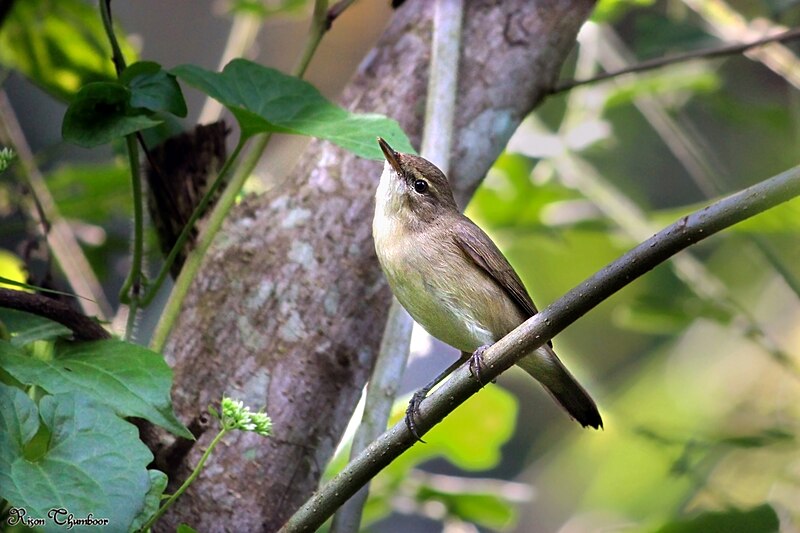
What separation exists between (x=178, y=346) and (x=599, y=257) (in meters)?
2.95

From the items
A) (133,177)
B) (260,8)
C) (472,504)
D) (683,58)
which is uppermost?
(683,58)

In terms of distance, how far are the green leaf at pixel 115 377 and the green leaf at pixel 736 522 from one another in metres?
1.63

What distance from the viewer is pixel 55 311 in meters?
2.32

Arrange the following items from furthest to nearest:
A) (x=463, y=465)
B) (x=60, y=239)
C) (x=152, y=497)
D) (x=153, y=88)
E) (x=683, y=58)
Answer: (x=463, y=465) < (x=60, y=239) < (x=683, y=58) < (x=153, y=88) < (x=152, y=497)

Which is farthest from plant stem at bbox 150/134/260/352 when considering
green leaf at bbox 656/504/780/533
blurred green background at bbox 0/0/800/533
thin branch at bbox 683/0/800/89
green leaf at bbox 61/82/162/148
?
thin branch at bbox 683/0/800/89

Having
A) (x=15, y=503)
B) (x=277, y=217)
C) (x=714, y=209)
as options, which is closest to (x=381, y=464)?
(x=15, y=503)

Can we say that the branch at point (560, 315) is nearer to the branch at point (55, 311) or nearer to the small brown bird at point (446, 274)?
→ the small brown bird at point (446, 274)

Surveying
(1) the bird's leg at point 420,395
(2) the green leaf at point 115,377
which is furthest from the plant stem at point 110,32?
(1) the bird's leg at point 420,395

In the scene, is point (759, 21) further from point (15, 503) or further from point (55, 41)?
point (15, 503)

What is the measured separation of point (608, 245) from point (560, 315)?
3218 mm

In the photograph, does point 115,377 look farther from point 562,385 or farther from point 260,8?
point 260,8

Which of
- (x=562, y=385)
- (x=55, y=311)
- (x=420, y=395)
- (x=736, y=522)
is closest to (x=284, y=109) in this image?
(x=55, y=311)

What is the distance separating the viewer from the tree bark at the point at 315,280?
2611 mm

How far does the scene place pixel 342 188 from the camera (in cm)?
299
